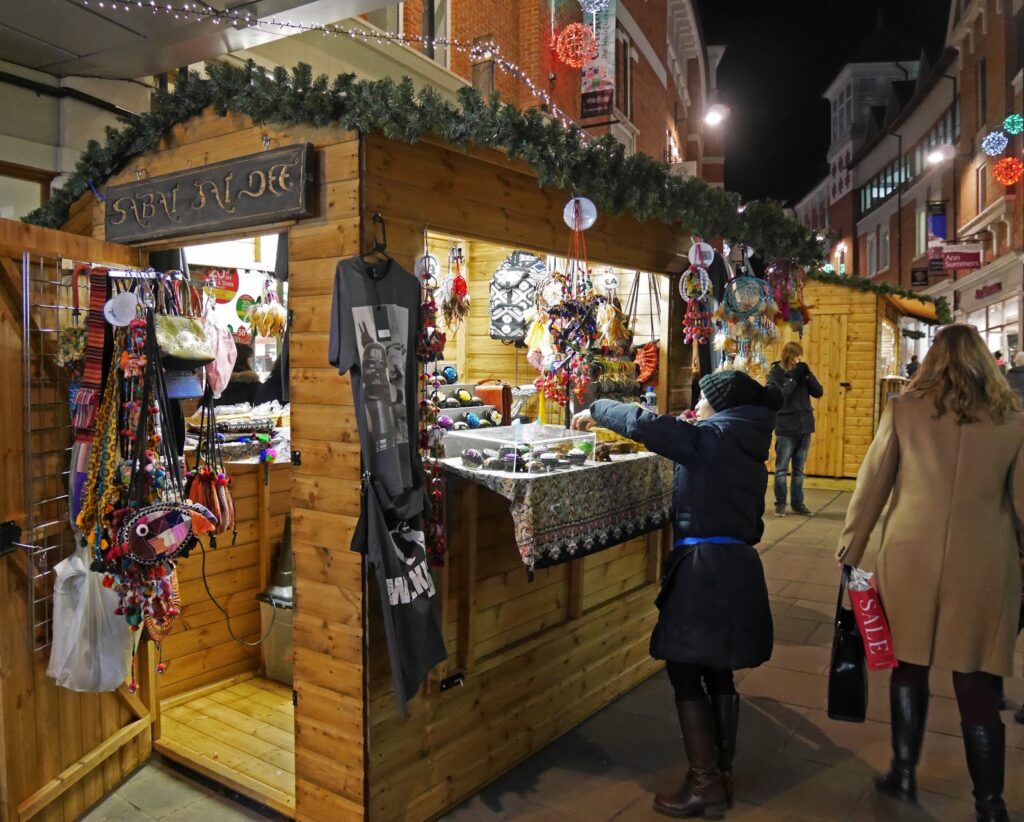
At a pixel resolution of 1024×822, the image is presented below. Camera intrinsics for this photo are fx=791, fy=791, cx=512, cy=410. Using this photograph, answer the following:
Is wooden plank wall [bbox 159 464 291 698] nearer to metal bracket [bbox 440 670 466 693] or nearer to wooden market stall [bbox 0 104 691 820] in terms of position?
wooden market stall [bbox 0 104 691 820]

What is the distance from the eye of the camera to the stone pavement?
345 centimetres

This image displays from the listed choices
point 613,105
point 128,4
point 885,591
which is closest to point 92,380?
point 128,4

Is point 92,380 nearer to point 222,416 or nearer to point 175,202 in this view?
point 175,202

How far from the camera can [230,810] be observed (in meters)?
3.56

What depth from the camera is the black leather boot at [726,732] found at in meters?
3.43

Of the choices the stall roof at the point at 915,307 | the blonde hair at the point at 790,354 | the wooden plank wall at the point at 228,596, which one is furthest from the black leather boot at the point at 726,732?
the stall roof at the point at 915,307

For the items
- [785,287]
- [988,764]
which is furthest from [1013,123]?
[988,764]

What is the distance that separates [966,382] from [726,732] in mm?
1764

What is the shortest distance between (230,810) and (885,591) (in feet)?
9.87

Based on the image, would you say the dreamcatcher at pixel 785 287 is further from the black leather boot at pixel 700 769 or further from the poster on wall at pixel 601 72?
the poster on wall at pixel 601 72

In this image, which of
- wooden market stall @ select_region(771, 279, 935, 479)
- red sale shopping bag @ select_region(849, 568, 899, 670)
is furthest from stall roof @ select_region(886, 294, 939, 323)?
red sale shopping bag @ select_region(849, 568, 899, 670)

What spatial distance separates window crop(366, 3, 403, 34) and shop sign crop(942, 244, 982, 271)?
15247mm

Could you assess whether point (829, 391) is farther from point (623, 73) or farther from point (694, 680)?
point (694, 680)

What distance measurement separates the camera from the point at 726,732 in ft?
11.3
